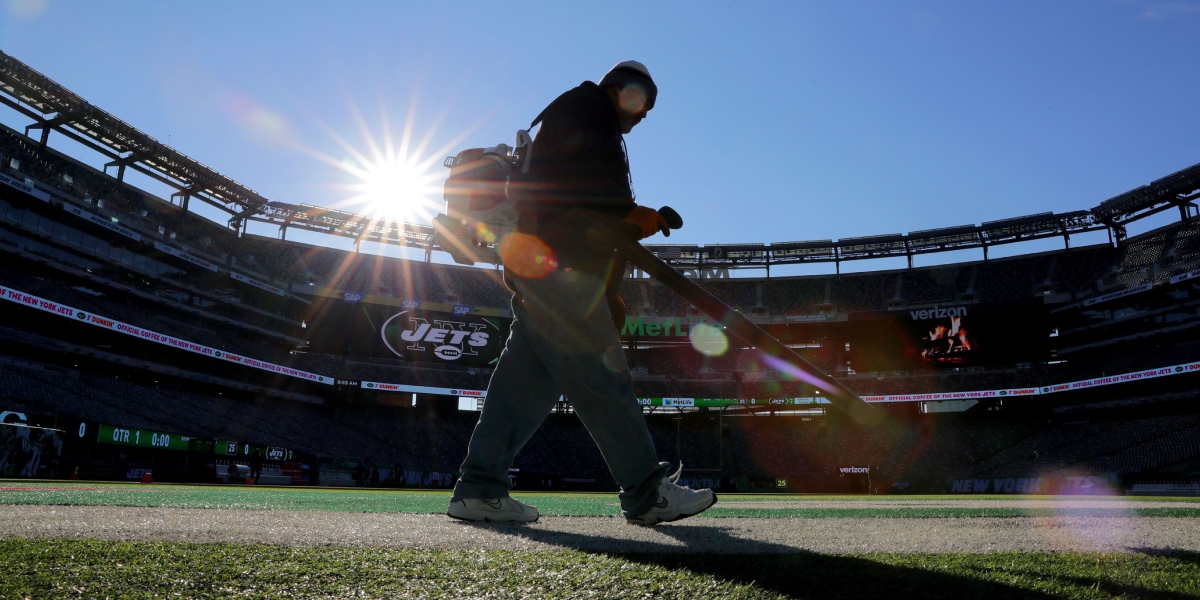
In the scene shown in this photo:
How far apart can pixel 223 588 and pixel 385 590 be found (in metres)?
0.28

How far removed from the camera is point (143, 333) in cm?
2997

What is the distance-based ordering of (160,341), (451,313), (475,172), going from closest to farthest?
(475,172) → (160,341) → (451,313)

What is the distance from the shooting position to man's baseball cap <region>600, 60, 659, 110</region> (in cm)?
299

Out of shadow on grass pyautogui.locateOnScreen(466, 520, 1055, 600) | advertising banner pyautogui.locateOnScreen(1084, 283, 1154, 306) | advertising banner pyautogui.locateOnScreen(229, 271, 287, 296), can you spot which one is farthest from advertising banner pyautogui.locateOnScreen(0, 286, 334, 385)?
advertising banner pyautogui.locateOnScreen(1084, 283, 1154, 306)

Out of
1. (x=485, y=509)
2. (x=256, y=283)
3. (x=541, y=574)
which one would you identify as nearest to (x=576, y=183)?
(x=485, y=509)

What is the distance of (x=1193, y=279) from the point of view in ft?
102

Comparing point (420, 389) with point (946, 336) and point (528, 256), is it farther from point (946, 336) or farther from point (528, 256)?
point (528, 256)

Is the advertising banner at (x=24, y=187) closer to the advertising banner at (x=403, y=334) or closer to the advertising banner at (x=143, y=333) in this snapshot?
the advertising banner at (x=143, y=333)

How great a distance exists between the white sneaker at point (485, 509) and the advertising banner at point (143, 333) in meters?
30.0

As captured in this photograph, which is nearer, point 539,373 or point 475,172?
point 475,172

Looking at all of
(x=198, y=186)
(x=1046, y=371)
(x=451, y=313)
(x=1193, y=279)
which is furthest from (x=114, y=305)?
(x=1193, y=279)

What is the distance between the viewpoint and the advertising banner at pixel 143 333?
2597 cm

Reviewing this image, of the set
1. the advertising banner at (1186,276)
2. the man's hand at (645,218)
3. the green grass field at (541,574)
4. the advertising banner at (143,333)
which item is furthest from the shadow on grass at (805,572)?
the advertising banner at (1186,276)

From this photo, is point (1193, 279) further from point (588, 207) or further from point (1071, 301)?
point (588, 207)
